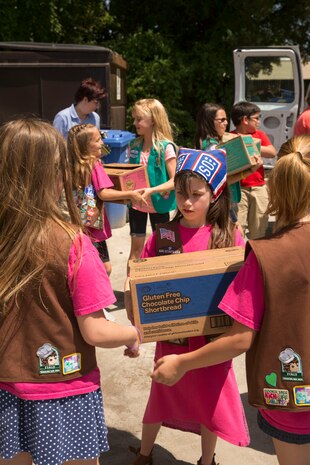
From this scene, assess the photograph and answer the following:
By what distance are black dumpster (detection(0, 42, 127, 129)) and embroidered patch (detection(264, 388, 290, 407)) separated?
670cm

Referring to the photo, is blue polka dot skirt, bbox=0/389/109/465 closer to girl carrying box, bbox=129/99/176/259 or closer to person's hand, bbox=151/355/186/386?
person's hand, bbox=151/355/186/386

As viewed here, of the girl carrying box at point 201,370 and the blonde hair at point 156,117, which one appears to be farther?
the blonde hair at point 156,117

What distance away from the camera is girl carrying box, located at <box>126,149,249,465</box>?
233cm

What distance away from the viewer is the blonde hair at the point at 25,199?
1.73 metres

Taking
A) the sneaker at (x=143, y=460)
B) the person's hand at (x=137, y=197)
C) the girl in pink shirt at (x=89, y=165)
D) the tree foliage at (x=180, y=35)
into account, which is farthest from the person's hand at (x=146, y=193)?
the tree foliage at (x=180, y=35)

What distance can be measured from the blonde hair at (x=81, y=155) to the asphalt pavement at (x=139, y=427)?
123cm

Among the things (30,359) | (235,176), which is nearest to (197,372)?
(30,359)

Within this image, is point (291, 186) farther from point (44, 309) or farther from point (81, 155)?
point (81, 155)

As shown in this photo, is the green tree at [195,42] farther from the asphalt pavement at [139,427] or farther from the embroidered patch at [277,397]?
the embroidered patch at [277,397]

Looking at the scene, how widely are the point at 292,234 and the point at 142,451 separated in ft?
4.73

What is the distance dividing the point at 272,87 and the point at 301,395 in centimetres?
774

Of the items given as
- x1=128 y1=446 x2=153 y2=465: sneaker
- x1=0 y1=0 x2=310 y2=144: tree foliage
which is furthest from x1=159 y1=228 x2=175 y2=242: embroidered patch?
x1=0 y1=0 x2=310 y2=144: tree foliage

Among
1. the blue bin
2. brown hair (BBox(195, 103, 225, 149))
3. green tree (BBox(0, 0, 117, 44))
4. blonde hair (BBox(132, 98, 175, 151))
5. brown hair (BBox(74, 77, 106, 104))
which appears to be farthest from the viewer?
green tree (BBox(0, 0, 117, 44))

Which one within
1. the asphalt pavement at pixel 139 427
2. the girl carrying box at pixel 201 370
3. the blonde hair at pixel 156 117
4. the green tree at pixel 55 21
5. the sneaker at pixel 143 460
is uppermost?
the green tree at pixel 55 21
